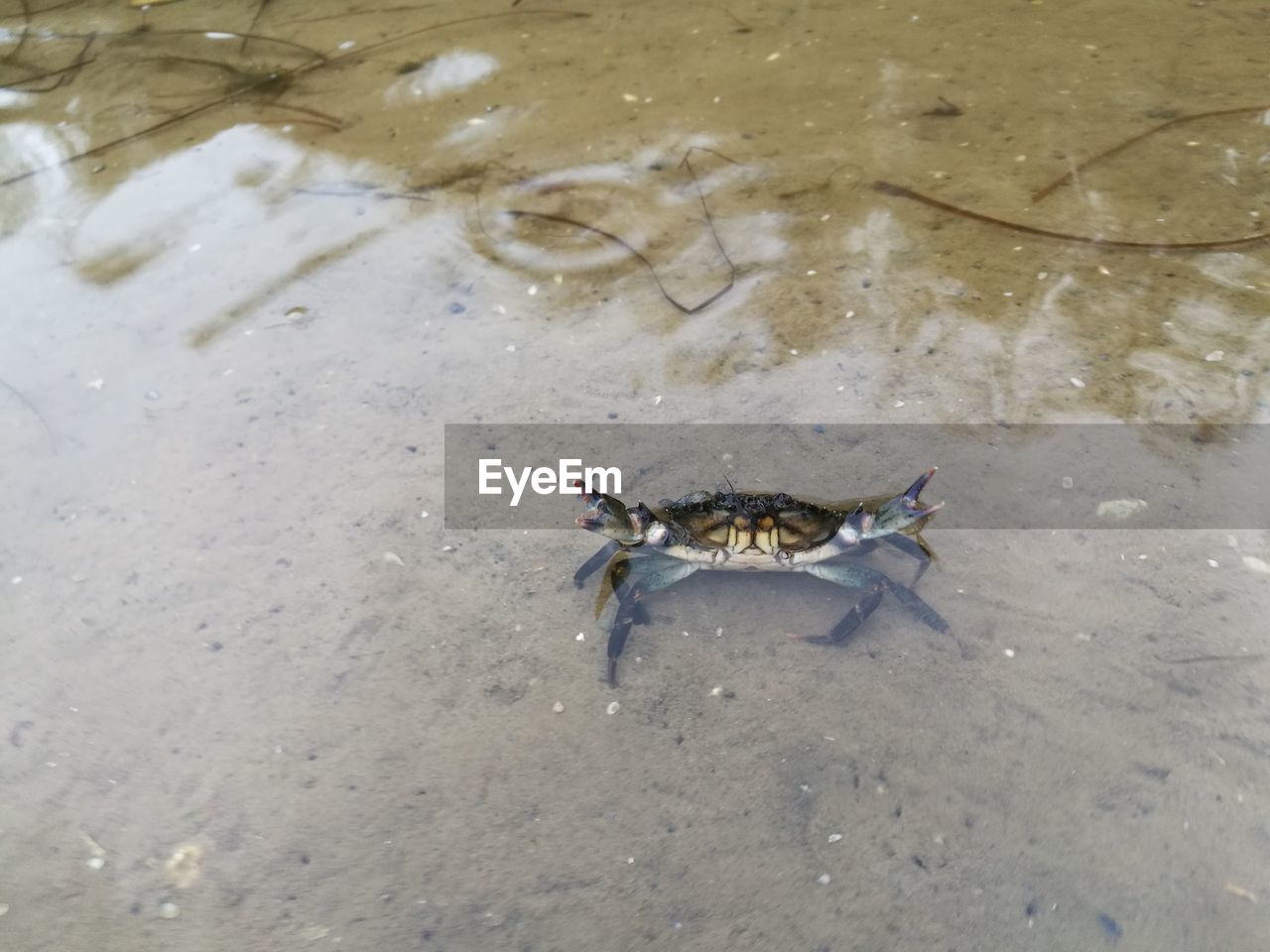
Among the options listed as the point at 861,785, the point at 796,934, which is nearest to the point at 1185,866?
the point at 861,785

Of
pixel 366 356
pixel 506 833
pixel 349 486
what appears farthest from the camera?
pixel 366 356

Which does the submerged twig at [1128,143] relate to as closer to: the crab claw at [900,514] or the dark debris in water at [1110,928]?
the crab claw at [900,514]

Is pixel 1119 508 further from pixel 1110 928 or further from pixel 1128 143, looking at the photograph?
pixel 1128 143

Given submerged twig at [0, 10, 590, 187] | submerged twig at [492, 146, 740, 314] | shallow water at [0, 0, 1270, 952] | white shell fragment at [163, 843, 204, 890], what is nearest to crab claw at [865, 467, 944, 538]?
shallow water at [0, 0, 1270, 952]

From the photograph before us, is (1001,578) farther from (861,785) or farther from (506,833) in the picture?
(506,833)

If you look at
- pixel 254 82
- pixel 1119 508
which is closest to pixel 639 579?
pixel 1119 508

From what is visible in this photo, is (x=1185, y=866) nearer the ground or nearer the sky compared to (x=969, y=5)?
nearer the ground
